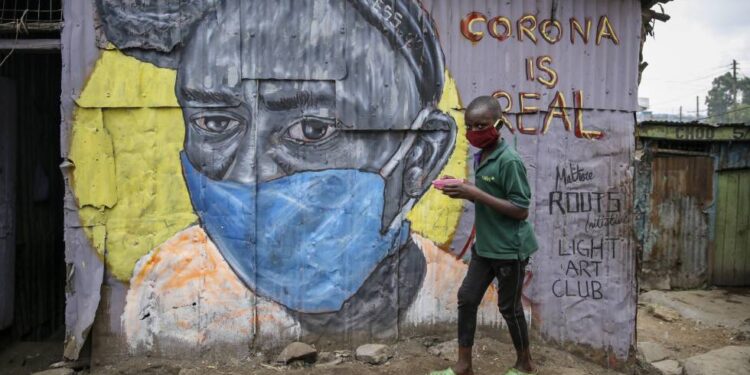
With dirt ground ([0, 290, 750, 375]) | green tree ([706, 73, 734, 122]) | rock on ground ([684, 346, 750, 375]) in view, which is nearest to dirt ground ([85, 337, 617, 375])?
dirt ground ([0, 290, 750, 375])

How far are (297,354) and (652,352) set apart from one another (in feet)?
14.5

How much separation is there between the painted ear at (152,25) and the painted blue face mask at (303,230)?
0.82 m

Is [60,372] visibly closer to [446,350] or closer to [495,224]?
[446,350]

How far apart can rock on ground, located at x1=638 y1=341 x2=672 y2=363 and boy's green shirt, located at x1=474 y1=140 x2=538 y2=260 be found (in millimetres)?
3559

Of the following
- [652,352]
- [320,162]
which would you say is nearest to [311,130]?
[320,162]

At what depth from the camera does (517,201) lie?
335 cm

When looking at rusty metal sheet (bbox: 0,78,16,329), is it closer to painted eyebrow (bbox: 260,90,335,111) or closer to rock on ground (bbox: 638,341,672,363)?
painted eyebrow (bbox: 260,90,335,111)

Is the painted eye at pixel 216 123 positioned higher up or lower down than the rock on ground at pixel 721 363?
higher up

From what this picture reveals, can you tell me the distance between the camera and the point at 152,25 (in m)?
4.12

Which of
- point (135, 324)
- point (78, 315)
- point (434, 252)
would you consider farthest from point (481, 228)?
point (78, 315)

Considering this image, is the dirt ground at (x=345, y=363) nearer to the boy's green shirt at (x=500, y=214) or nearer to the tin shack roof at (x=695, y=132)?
the boy's green shirt at (x=500, y=214)

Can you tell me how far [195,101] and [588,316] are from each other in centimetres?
377

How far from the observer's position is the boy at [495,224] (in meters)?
3.37

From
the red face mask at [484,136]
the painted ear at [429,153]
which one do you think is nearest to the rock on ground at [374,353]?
the painted ear at [429,153]
